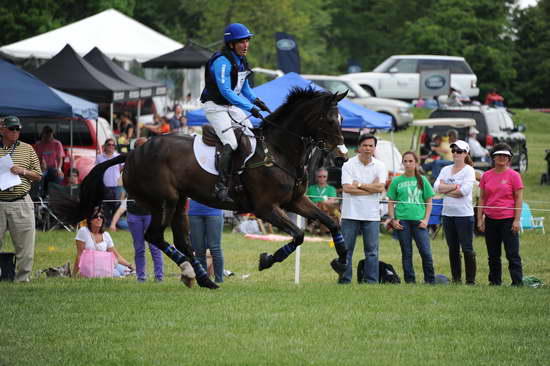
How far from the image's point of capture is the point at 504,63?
58.9 metres

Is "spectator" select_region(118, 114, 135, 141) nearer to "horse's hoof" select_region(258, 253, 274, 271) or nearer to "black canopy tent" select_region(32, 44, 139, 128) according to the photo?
"black canopy tent" select_region(32, 44, 139, 128)

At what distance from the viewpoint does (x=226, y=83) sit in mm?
11297

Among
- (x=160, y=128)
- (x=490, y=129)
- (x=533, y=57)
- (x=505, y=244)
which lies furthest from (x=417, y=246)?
(x=533, y=57)

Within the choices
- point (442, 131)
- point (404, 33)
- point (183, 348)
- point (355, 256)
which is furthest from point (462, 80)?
point (183, 348)

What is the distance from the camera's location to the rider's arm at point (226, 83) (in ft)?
37.0

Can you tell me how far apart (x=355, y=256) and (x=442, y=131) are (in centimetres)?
1306

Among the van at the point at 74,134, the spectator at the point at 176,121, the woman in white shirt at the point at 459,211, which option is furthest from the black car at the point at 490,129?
the woman in white shirt at the point at 459,211

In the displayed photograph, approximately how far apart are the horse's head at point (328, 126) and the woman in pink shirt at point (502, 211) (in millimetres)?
2790

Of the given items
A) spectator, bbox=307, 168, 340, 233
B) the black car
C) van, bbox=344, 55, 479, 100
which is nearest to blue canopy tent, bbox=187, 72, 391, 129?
spectator, bbox=307, 168, 340, 233

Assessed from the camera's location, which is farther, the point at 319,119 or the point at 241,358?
the point at 319,119

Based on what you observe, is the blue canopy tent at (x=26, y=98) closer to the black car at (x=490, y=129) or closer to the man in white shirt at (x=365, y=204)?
the man in white shirt at (x=365, y=204)

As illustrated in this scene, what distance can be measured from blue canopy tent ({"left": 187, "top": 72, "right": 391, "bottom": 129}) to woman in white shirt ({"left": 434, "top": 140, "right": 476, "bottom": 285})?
7242mm

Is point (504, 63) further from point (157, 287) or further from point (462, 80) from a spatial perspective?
point (157, 287)

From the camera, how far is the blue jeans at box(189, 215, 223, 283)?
44.3ft
